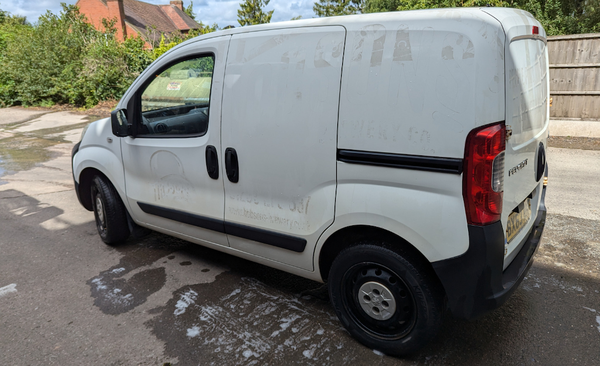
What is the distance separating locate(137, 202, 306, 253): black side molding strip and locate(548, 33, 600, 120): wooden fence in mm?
8498

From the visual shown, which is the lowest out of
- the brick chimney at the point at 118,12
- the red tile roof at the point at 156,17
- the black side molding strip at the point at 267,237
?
the black side molding strip at the point at 267,237

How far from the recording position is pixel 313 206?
2.56 metres

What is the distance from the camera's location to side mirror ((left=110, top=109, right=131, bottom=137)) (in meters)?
3.44

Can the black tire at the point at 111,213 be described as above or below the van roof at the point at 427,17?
below

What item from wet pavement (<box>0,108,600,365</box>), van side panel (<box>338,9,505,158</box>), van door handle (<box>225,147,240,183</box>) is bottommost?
wet pavement (<box>0,108,600,365</box>)

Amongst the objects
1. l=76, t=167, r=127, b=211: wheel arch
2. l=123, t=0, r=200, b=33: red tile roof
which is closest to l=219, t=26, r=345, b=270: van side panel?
l=76, t=167, r=127, b=211: wheel arch

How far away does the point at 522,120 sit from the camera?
7.28 feet

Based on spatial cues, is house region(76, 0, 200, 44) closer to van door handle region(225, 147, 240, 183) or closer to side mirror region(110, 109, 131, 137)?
side mirror region(110, 109, 131, 137)

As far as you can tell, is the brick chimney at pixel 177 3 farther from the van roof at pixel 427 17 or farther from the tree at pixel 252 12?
the van roof at pixel 427 17

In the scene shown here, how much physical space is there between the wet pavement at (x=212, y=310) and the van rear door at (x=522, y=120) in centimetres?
66

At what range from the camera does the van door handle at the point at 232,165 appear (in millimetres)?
2862

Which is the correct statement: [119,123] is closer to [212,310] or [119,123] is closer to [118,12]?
[212,310]

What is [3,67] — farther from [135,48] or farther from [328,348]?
[328,348]

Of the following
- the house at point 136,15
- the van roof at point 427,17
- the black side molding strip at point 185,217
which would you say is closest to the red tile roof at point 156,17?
the house at point 136,15
